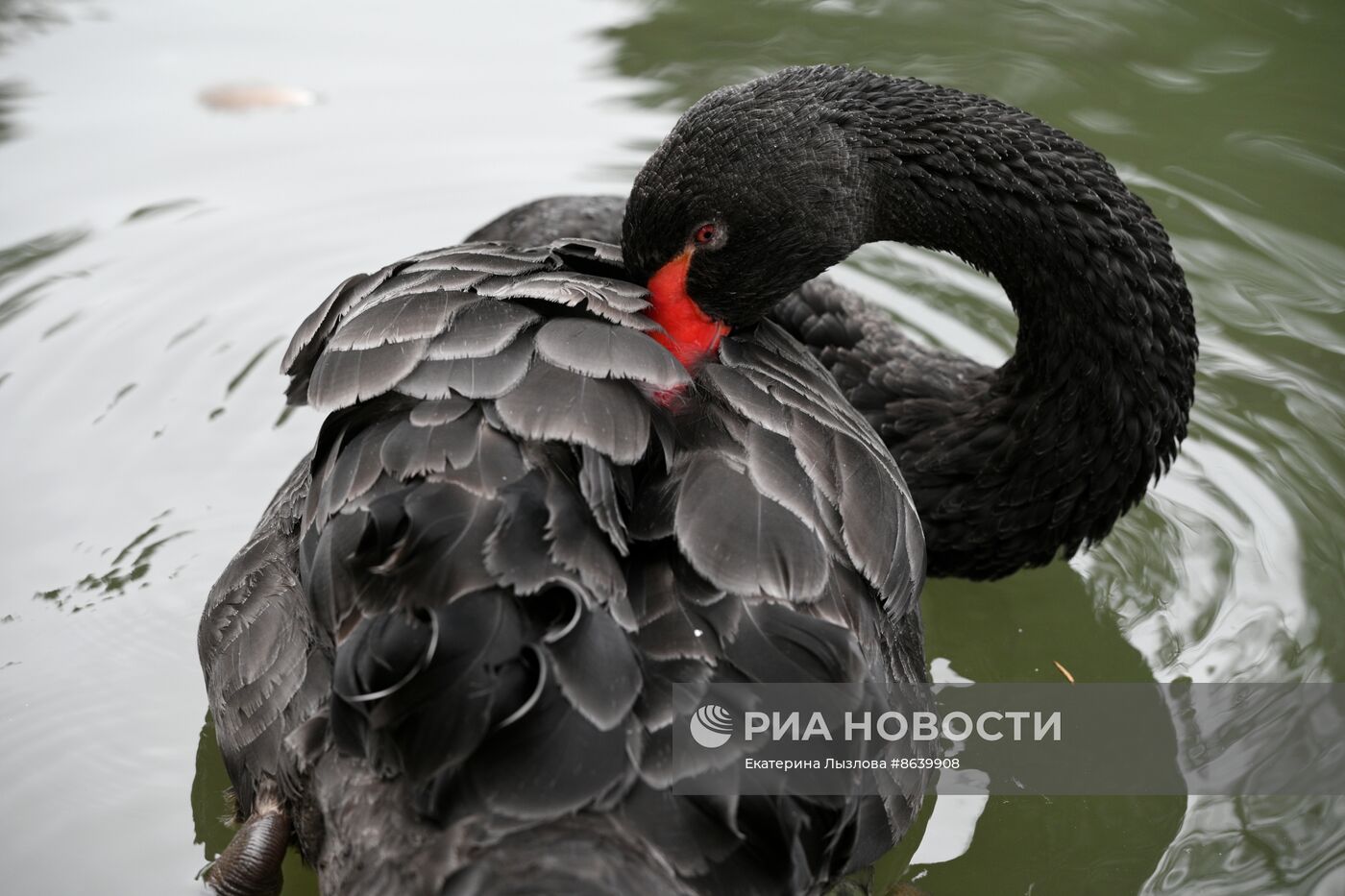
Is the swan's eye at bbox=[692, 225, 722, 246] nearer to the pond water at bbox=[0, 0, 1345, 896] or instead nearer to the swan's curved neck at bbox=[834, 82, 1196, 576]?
the swan's curved neck at bbox=[834, 82, 1196, 576]

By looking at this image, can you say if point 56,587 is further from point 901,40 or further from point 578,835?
point 901,40

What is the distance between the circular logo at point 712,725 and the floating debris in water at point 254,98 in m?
5.17

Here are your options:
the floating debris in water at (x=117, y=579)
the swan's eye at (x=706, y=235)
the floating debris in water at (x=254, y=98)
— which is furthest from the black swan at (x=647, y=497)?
the floating debris in water at (x=254, y=98)

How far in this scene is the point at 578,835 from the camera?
2523 mm

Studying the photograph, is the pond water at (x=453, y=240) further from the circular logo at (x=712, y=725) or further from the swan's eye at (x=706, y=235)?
the swan's eye at (x=706, y=235)

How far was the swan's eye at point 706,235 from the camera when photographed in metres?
3.53

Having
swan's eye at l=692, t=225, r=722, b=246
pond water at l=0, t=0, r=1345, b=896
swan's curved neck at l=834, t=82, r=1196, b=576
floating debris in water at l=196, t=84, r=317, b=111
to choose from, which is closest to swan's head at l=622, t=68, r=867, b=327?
swan's eye at l=692, t=225, r=722, b=246

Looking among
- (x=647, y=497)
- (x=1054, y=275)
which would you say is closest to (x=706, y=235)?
(x=647, y=497)

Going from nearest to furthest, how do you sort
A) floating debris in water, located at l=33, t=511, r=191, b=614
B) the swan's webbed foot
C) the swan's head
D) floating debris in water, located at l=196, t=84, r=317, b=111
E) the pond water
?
the swan's webbed foot < the swan's head < the pond water < floating debris in water, located at l=33, t=511, r=191, b=614 < floating debris in water, located at l=196, t=84, r=317, b=111

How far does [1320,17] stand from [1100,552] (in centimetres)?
375

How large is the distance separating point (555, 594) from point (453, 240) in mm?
3756

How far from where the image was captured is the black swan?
257 cm

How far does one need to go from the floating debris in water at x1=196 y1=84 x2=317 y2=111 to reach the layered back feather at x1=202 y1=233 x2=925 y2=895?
12.9 ft

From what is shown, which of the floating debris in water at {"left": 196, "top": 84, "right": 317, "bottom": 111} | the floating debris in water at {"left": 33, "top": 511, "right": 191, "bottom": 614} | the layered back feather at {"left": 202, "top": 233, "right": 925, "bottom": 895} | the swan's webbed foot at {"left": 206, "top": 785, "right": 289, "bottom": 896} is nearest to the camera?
the layered back feather at {"left": 202, "top": 233, "right": 925, "bottom": 895}
